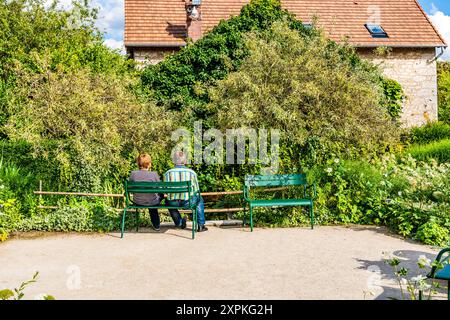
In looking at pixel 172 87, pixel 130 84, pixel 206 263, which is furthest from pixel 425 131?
pixel 206 263

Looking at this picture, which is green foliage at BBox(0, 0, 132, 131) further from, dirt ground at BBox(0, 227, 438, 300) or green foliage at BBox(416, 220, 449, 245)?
green foliage at BBox(416, 220, 449, 245)

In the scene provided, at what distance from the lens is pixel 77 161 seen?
10.6 meters

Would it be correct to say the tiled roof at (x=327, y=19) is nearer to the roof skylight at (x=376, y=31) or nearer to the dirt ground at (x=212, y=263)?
the roof skylight at (x=376, y=31)

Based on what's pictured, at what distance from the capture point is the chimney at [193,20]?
71.4ft

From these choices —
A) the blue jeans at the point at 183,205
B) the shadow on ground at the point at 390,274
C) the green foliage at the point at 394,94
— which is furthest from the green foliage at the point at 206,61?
the shadow on ground at the point at 390,274

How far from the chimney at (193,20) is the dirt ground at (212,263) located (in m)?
13.4

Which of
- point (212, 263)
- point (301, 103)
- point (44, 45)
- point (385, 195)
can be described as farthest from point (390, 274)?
point (44, 45)

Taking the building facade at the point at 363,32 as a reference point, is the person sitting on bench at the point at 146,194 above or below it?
below

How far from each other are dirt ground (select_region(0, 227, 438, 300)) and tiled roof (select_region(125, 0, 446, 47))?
585 inches

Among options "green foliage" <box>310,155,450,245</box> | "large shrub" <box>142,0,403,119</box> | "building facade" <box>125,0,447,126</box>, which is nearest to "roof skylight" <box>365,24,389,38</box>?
"building facade" <box>125,0,447,126</box>

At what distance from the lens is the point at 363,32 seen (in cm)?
2481

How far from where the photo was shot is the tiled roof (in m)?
23.2
